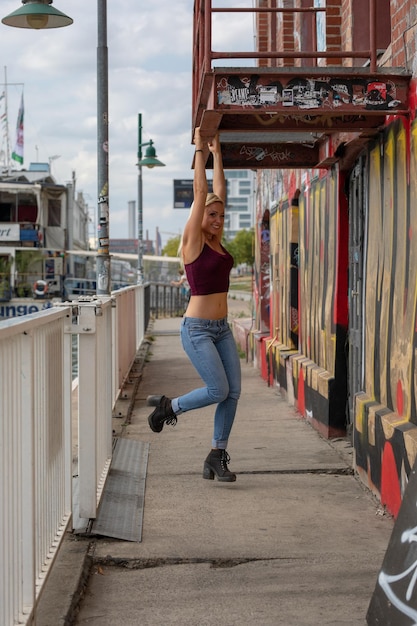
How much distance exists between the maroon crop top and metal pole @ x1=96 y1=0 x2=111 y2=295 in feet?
16.0

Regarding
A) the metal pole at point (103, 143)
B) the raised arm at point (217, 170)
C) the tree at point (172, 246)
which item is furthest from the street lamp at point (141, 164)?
the tree at point (172, 246)

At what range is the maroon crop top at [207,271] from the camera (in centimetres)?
656

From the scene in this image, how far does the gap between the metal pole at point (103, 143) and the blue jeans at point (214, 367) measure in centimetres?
481

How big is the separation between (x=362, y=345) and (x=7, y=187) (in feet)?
145

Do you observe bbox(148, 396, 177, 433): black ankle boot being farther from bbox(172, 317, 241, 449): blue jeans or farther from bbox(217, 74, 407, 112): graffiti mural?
bbox(217, 74, 407, 112): graffiti mural

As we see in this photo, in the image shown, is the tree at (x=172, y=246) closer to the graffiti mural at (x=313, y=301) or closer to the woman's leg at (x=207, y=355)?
the graffiti mural at (x=313, y=301)

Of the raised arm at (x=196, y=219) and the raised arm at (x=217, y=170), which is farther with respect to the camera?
the raised arm at (x=217, y=170)

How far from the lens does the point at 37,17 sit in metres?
10.0

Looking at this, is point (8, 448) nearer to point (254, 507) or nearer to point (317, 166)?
point (254, 507)

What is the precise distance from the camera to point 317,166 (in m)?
8.67

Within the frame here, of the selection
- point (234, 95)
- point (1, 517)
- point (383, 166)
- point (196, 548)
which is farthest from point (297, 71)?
point (1, 517)

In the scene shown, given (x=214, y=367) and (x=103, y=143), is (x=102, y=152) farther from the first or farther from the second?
(x=214, y=367)

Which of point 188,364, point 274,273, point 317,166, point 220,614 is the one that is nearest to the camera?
point 220,614

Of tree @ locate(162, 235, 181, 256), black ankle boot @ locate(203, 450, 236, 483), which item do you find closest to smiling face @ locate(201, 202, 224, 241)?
black ankle boot @ locate(203, 450, 236, 483)
